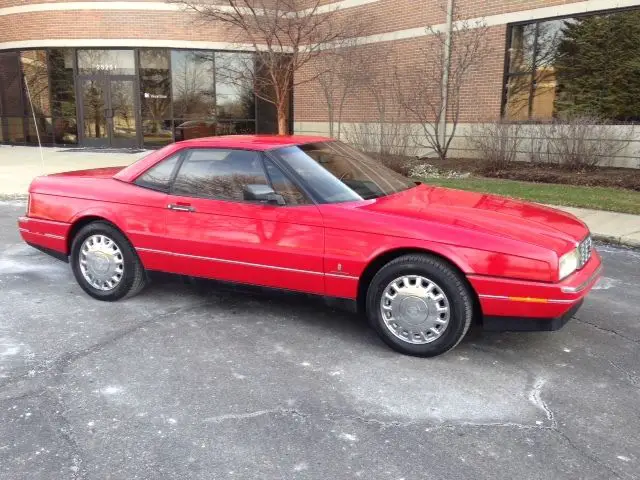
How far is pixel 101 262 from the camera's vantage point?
4.91 metres

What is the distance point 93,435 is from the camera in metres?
2.92

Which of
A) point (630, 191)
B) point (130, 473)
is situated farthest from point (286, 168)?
point (630, 191)

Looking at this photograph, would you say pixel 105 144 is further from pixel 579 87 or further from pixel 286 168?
pixel 286 168

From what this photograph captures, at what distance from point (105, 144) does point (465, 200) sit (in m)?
19.0

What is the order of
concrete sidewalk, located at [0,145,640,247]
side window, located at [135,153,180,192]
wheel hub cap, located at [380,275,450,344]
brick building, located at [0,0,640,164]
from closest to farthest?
Answer: wheel hub cap, located at [380,275,450,344], side window, located at [135,153,180,192], concrete sidewalk, located at [0,145,640,247], brick building, located at [0,0,640,164]

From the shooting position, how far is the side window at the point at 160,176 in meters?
4.71

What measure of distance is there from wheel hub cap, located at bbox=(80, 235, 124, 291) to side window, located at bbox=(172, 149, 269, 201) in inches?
32.4

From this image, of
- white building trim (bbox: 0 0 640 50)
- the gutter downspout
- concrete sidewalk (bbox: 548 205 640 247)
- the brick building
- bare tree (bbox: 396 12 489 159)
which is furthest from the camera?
the brick building

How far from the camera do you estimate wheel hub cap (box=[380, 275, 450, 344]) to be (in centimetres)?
376

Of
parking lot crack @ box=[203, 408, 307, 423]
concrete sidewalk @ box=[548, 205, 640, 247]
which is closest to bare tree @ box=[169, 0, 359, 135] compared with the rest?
concrete sidewalk @ box=[548, 205, 640, 247]

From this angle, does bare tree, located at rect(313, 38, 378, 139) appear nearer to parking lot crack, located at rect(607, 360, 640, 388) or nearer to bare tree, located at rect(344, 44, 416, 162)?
bare tree, located at rect(344, 44, 416, 162)

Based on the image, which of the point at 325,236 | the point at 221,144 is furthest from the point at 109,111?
the point at 325,236

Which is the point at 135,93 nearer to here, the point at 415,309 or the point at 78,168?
the point at 78,168

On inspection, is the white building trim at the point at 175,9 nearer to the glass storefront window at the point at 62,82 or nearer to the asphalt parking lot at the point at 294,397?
the glass storefront window at the point at 62,82
